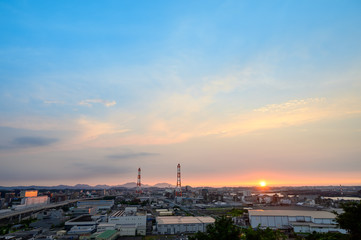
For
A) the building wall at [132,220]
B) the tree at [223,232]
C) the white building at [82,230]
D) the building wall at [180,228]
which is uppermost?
the tree at [223,232]

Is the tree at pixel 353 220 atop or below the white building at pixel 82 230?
atop

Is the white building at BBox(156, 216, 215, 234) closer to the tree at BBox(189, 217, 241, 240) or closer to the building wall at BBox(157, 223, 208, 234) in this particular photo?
the building wall at BBox(157, 223, 208, 234)

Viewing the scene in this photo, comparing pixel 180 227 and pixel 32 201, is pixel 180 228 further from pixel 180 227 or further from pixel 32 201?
pixel 32 201

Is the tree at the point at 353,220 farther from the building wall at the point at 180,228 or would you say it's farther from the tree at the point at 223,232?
the building wall at the point at 180,228

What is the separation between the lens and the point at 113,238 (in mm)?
17531

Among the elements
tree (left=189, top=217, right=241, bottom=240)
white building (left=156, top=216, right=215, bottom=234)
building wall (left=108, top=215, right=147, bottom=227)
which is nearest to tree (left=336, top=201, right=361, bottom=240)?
tree (left=189, top=217, right=241, bottom=240)

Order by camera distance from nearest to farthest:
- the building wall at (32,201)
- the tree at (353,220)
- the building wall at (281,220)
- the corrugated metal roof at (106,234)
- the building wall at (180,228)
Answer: the tree at (353,220), the corrugated metal roof at (106,234), the building wall at (180,228), the building wall at (281,220), the building wall at (32,201)

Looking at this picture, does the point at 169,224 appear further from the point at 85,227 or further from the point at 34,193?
the point at 34,193

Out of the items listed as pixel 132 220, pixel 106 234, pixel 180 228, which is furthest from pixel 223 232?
pixel 132 220

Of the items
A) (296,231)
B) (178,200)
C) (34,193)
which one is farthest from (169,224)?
(34,193)

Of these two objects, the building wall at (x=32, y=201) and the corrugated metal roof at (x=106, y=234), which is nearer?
the corrugated metal roof at (x=106, y=234)

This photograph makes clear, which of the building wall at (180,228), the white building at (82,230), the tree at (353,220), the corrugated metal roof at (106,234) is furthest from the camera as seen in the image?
the building wall at (180,228)

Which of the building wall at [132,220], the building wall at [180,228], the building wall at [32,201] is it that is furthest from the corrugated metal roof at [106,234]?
the building wall at [32,201]

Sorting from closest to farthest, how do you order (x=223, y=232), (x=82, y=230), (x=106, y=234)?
(x=223, y=232)
(x=106, y=234)
(x=82, y=230)
